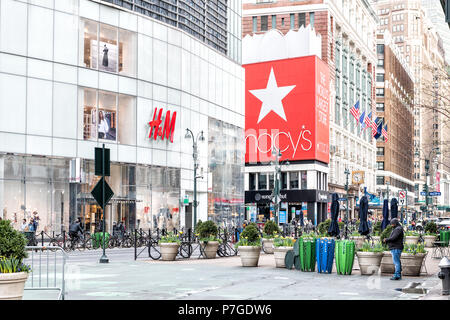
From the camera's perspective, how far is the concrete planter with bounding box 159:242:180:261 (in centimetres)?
2645

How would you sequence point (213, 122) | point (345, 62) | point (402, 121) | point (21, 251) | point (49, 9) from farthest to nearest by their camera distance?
1. point (402, 121)
2. point (345, 62)
3. point (213, 122)
4. point (49, 9)
5. point (21, 251)

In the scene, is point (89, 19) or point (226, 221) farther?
point (226, 221)

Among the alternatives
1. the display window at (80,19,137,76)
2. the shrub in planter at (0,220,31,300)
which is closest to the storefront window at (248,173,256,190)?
the display window at (80,19,137,76)

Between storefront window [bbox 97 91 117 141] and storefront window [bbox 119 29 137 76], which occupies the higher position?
storefront window [bbox 119 29 137 76]

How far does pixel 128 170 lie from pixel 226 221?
674 inches

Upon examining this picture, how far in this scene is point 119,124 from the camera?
5047 centimetres

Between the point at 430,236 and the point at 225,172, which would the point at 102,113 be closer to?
the point at 225,172

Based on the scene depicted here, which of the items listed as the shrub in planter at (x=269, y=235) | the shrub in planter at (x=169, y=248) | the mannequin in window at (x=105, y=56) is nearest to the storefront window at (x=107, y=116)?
the mannequin in window at (x=105, y=56)

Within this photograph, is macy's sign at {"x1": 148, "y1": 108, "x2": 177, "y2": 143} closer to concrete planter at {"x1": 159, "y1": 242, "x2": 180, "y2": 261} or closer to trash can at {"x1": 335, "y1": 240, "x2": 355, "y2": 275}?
concrete planter at {"x1": 159, "y1": 242, "x2": 180, "y2": 261}

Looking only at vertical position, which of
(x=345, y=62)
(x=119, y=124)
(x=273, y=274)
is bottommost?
(x=273, y=274)

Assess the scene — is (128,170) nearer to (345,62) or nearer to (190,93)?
(190,93)

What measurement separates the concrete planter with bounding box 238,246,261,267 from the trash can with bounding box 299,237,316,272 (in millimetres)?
2383

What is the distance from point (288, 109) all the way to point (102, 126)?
136 ft
